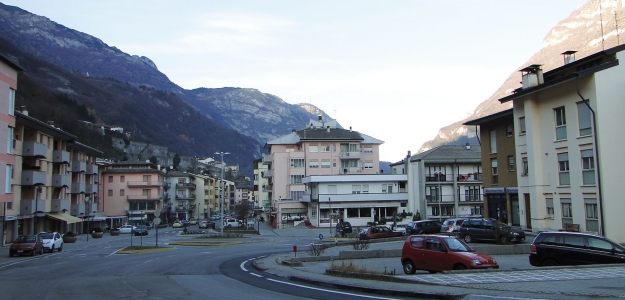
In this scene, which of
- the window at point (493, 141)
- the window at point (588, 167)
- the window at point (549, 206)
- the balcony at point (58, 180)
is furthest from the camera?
the balcony at point (58, 180)

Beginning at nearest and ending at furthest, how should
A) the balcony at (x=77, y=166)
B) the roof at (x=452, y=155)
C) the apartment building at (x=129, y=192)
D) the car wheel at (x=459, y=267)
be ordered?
the car wheel at (x=459, y=267), the roof at (x=452, y=155), the balcony at (x=77, y=166), the apartment building at (x=129, y=192)

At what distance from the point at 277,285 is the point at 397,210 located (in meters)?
58.6

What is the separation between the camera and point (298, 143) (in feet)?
301

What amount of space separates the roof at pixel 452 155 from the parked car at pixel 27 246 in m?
47.6

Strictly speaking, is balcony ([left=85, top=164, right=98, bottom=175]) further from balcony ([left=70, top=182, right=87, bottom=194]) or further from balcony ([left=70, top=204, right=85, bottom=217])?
balcony ([left=70, top=204, right=85, bottom=217])

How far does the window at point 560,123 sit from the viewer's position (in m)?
34.3

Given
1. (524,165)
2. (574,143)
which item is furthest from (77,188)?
(574,143)

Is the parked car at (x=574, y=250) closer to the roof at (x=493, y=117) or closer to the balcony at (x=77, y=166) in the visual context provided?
the roof at (x=493, y=117)

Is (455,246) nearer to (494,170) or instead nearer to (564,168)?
(564,168)

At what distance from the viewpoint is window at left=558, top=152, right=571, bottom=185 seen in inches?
1340

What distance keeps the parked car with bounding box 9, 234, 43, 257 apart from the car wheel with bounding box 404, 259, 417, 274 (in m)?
28.4

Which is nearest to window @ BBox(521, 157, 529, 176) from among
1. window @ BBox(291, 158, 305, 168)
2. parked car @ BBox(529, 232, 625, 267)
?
parked car @ BBox(529, 232, 625, 267)

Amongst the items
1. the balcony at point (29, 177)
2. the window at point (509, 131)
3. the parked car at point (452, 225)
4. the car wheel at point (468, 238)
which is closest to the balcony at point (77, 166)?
the balcony at point (29, 177)

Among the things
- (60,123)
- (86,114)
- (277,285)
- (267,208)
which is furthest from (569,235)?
(86,114)
